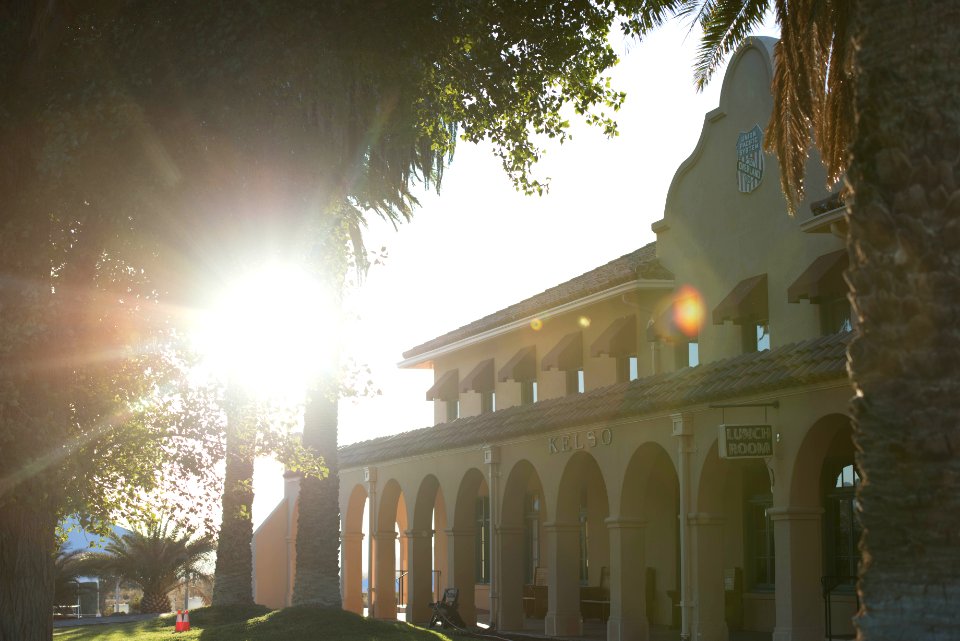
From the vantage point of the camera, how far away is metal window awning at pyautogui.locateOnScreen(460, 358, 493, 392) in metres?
32.2

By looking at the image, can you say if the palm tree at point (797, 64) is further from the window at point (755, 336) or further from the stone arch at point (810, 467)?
the window at point (755, 336)

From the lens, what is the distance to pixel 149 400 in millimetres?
14023

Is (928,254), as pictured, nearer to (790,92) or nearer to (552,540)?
(790,92)

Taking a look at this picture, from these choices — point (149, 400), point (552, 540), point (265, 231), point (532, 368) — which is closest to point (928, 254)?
point (265, 231)

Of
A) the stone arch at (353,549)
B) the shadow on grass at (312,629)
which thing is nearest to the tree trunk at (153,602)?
the stone arch at (353,549)

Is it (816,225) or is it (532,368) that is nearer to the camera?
(816,225)

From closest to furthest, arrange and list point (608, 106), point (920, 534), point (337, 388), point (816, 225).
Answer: point (920, 534)
point (337, 388)
point (608, 106)
point (816, 225)

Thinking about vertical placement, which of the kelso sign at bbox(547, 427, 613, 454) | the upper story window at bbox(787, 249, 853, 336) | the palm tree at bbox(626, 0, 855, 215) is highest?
the palm tree at bbox(626, 0, 855, 215)

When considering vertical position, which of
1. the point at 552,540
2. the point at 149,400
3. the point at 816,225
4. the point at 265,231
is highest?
the point at 816,225

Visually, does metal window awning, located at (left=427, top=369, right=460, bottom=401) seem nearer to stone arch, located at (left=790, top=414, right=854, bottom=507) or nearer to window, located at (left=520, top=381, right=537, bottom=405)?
window, located at (left=520, top=381, right=537, bottom=405)

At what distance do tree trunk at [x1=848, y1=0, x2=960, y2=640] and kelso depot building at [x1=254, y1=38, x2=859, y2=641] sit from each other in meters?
8.23

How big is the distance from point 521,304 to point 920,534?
969 inches

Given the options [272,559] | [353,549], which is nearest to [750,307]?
[353,549]

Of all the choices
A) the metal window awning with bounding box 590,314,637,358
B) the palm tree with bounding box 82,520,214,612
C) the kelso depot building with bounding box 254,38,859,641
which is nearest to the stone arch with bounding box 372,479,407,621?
the kelso depot building with bounding box 254,38,859,641
